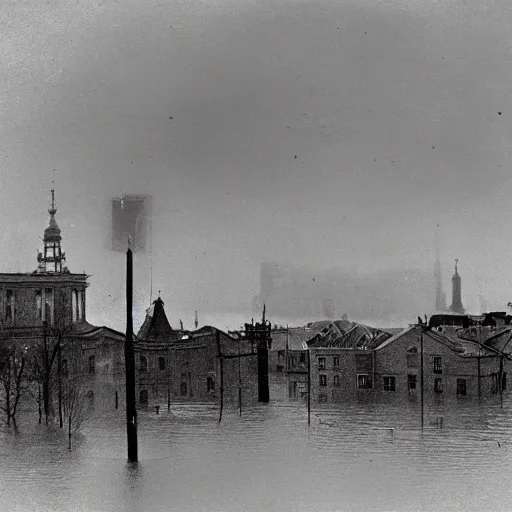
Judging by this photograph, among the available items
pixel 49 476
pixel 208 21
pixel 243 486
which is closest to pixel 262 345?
pixel 243 486

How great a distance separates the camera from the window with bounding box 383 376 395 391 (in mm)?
3988

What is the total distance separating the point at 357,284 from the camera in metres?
3.99

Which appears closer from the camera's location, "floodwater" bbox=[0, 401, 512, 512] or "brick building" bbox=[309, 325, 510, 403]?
"floodwater" bbox=[0, 401, 512, 512]

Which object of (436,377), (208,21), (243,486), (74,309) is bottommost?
(243,486)

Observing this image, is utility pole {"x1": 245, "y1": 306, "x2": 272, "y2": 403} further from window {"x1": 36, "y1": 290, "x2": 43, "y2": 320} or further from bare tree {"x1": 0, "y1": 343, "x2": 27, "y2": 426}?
bare tree {"x1": 0, "y1": 343, "x2": 27, "y2": 426}

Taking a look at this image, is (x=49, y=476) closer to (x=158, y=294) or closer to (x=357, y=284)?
(x=158, y=294)

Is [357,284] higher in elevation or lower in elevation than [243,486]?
higher

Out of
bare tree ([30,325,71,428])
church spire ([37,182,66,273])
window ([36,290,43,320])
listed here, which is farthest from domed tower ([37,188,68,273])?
bare tree ([30,325,71,428])

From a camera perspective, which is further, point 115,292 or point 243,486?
point 115,292

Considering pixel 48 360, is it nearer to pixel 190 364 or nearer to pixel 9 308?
pixel 9 308

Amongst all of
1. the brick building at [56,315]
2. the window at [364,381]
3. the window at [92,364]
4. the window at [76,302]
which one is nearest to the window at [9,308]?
the brick building at [56,315]

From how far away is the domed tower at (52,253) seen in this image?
402 cm

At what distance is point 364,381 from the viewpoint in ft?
13.1

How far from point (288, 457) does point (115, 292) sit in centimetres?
104
